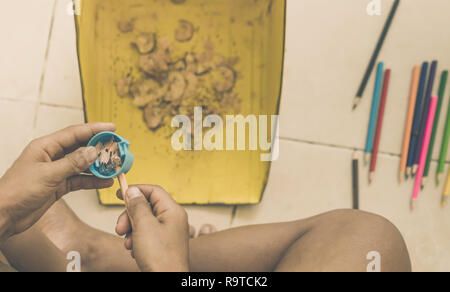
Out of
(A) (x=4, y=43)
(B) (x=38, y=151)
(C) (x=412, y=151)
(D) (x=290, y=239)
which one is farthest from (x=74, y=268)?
(C) (x=412, y=151)

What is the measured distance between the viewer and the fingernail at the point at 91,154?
41 cm

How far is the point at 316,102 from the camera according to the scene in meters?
0.74

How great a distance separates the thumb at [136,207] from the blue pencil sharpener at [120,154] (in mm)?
25

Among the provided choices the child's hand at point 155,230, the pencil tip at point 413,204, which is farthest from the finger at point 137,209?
the pencil tip at point 413,204

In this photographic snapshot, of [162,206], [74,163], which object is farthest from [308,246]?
[74,163]

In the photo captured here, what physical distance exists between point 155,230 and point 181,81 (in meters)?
0.39

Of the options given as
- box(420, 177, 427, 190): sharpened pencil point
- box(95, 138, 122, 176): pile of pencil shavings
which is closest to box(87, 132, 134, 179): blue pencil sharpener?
box(95, 138, 122, 176): pile of pencil shavings

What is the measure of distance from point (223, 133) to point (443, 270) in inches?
20.8

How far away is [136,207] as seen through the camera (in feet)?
1.25

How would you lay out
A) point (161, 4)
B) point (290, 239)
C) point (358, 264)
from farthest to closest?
point (161, 4) < point (290, 239) < point (358, 264)

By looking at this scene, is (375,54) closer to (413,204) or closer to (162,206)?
(413,204)

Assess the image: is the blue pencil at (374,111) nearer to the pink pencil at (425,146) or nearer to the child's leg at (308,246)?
the pink pencil at (425,146)

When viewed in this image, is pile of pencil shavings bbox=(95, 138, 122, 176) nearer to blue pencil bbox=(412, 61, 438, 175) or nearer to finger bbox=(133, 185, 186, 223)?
finger bbox=(133, 185, 186, 223)

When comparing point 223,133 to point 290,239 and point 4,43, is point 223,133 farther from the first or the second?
point 4,43
